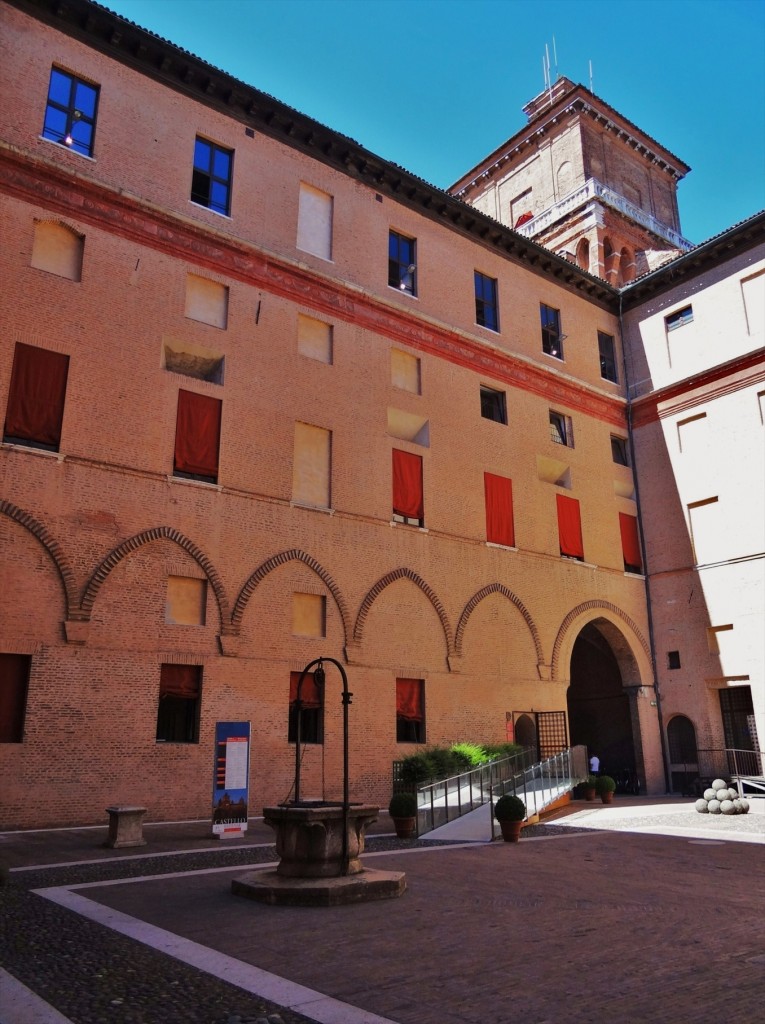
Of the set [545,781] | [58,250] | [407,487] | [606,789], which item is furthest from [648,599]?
[58,250]

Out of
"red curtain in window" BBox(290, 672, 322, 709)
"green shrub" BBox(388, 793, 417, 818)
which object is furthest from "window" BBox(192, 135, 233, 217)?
"green shrub" BBox(388, 793, 417, 818)

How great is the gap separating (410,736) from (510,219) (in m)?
30.2

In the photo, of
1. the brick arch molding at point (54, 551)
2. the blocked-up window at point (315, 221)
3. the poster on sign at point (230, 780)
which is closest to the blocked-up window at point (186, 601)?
the brick arch molding at point (54, 551)

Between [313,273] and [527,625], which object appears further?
[527,625]

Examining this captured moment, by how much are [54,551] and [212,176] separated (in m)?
10.4

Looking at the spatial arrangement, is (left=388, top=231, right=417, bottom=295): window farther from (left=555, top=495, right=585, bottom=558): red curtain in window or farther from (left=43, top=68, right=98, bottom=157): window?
(left=43, top=68, right=98, bottom=157): window

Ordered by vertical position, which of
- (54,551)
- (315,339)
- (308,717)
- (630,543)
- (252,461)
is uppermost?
(315,339)

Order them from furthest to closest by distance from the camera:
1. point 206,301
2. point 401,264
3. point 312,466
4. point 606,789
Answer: point 401,264 → point 606,789 → point 312,466 → point 206,301

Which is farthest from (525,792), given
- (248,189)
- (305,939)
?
(248,189)

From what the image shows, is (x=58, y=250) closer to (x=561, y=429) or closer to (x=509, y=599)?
(x=509, y=599)

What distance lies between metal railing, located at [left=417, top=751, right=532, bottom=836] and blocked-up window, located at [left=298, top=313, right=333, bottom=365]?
419 inches

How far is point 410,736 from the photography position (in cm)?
1923

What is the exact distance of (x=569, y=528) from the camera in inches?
967

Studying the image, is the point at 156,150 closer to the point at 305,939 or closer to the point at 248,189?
the point at 248,189
